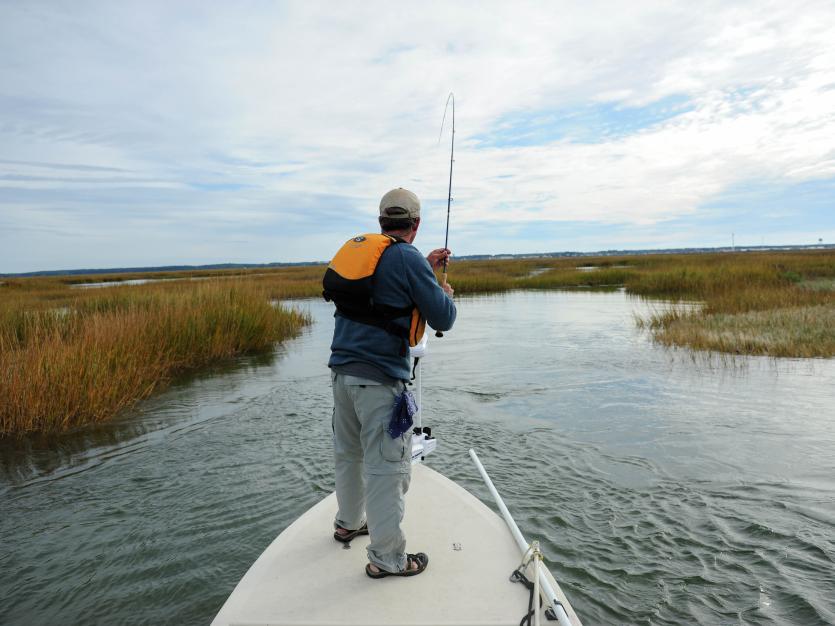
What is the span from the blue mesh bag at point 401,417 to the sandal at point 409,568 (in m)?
0.80

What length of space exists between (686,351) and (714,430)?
567cm

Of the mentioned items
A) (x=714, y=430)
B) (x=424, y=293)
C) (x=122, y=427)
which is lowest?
(x=122, y=427)

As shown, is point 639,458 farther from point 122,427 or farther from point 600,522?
point 122,427

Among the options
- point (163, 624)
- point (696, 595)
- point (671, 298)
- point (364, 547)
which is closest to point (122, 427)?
point (163, 624)

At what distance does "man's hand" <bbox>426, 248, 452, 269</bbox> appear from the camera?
377 centimetres

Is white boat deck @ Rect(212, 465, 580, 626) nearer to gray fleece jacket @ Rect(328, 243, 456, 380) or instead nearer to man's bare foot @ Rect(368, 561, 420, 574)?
man's bare foot @ Rect(368, 561, 420, 574)

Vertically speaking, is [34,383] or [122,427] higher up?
[34,383]

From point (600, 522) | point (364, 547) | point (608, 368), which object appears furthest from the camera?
point (608, 368)

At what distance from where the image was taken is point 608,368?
11.4m

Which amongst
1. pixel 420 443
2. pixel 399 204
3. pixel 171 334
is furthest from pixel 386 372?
pixel 171 334

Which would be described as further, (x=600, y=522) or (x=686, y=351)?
(x=686, y=351)

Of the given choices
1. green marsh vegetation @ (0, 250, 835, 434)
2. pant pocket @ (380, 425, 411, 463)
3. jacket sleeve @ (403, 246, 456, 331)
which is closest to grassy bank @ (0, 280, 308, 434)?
green marsh vegetation @ (0, 250, 835, 434)

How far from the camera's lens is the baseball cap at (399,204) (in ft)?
10.6

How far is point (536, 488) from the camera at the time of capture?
580 centimetres
